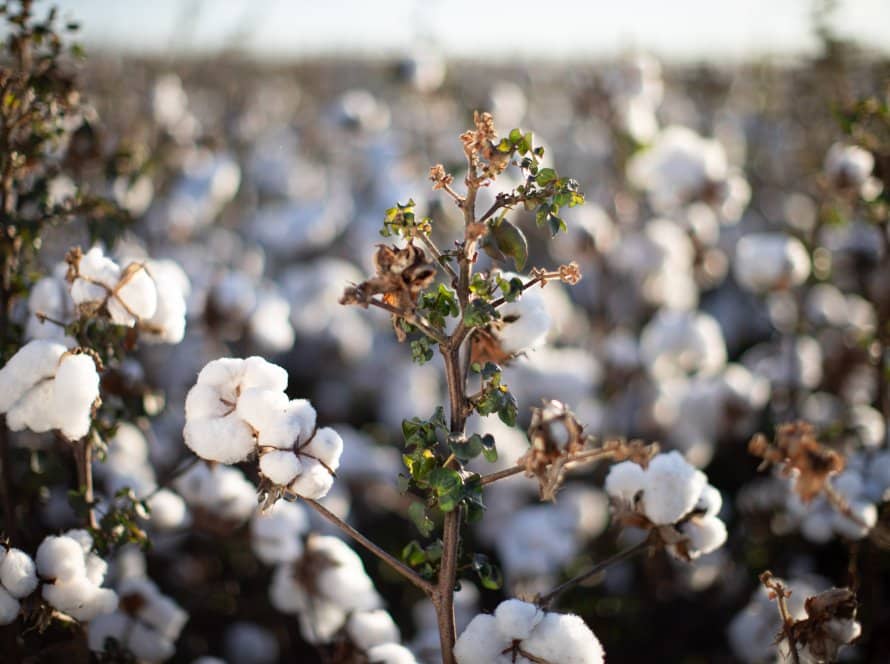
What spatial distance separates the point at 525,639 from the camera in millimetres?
1284

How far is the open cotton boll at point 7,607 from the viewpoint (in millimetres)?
1402

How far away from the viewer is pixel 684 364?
3.39m

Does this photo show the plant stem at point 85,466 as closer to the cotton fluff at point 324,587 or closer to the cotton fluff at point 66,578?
the cotton fluff at point 66,578

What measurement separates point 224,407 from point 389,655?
587mm

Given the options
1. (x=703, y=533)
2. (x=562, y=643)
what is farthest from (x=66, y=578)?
(x=703, y=533)

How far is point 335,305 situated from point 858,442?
2.29 meters

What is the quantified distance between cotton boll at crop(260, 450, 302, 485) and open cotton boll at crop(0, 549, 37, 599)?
484mm

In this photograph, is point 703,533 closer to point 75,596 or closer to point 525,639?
point 525,639

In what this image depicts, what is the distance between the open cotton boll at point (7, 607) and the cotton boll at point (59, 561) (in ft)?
0.18

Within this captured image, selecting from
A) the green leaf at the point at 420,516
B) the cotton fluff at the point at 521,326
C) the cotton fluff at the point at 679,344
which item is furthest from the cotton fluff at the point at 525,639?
the cotton fluff at the point at 679,344

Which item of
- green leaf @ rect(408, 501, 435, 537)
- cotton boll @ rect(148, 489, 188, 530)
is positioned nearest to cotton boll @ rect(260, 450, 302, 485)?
green leaf @ rect(408, 501, 435, 537)

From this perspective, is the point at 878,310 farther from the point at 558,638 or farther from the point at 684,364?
the point at 558,638

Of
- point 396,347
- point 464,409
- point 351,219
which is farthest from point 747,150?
point 464,409

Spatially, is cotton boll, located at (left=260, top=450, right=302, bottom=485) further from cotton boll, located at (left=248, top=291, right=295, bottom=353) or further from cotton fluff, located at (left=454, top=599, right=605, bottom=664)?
cotton boll, located at (left=248, top=291, right=295, bottom=353)
